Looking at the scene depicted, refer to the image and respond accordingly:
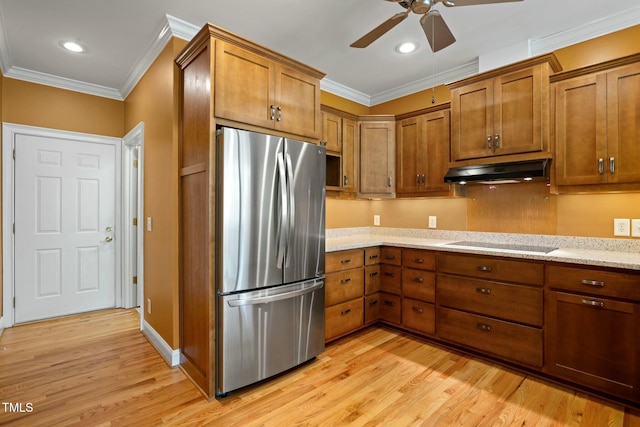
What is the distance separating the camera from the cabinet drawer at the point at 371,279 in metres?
3.20

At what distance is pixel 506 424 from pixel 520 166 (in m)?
1.85

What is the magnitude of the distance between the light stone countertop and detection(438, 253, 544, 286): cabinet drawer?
0.06 m

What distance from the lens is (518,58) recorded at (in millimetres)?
2852

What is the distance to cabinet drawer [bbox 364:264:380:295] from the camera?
320cm

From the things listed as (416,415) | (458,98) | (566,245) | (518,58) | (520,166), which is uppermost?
(518,58)

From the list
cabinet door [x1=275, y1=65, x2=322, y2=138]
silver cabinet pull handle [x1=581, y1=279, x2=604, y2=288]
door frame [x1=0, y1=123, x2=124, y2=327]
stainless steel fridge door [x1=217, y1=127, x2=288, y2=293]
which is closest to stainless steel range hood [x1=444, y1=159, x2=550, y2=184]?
silver cabinet pull handle [x1=581, y1=279, x2=604, y2=288]

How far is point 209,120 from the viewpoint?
6.86 feet

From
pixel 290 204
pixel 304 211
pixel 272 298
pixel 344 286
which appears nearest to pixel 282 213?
pixel 290 204

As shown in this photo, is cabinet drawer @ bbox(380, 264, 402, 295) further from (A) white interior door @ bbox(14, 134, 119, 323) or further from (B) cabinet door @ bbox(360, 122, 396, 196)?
(A) white interior door @ bbox(14, 134, 119, 323)

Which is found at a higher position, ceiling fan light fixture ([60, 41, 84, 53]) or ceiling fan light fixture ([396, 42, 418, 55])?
ceiling fan light fixture ([396, 42, 418, 55])

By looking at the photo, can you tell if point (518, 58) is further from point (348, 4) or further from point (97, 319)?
point (97, 319)

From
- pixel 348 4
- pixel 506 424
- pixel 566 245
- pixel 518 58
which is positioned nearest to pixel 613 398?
pixel 506 424

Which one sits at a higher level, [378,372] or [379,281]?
[379,281]

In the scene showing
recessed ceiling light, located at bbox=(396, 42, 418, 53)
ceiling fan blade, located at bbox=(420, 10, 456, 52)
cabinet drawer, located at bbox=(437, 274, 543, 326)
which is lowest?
cabinet drawer, located at bbox=(437, 274, 543, 326)
